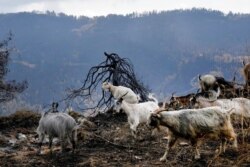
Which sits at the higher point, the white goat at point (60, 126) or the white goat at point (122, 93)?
the white goat at point (122, 93)

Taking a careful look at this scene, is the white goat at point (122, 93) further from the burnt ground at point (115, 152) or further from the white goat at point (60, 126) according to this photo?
the white goat at point (60, 126)

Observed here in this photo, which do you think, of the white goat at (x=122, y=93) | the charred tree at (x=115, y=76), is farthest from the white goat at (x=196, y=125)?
the charred tree at (x=115, y=76)

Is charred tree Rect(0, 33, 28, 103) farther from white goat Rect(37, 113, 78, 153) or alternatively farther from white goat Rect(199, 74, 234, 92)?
white goat Rect(37, 113, 78, 153)

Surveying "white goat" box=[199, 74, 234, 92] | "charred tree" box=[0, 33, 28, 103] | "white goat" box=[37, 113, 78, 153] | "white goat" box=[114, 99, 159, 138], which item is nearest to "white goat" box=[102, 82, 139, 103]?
"white goat" box=[114, 99, 159, 138]

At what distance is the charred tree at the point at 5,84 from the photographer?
2658cm

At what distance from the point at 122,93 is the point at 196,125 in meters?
5.66

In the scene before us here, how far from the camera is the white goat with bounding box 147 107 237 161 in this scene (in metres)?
8.95

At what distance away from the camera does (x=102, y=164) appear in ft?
29.7

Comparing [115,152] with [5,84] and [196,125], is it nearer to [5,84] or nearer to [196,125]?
[196,125]

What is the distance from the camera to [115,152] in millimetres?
10086

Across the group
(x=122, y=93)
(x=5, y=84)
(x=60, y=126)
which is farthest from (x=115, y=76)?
(x=5, y=84)

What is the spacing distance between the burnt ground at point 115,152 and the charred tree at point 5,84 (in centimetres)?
1310

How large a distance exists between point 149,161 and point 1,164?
270cm

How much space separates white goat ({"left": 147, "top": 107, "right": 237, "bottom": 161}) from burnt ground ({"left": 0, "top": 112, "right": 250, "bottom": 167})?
0.31 meters
